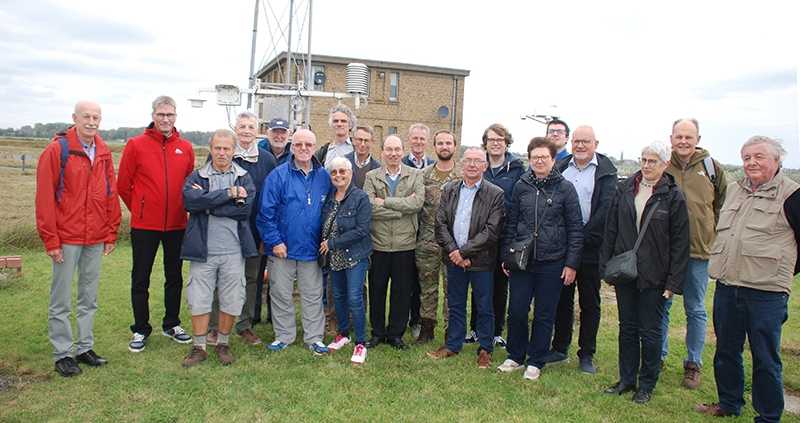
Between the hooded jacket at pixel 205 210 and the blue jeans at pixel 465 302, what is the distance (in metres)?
1.92

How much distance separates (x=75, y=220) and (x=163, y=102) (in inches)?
51.8

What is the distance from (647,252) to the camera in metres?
3.63

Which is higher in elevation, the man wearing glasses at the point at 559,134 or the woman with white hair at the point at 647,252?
the man wearing glasses at the point at 559,134

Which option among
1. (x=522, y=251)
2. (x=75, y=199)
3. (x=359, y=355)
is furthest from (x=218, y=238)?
(x=522, y=251)

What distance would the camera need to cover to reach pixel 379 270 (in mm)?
4758

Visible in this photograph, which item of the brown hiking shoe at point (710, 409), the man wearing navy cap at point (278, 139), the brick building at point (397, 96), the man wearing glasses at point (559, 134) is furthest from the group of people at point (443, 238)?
the brick building at point (397, 96)

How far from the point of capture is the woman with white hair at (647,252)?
3582mm

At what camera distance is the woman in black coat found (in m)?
4.02

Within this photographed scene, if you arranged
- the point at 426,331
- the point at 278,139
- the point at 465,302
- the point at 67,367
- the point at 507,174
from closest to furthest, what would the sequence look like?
the point at 67,367 → the point at 465,302 → the point at 507,174 → the point at 426,331 → the point at 278,139

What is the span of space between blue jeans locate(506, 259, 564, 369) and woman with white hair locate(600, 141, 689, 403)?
435 mm

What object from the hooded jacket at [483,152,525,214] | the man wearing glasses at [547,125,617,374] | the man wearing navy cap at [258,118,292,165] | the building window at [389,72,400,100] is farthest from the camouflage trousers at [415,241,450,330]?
the building window at [389,72,400,100]

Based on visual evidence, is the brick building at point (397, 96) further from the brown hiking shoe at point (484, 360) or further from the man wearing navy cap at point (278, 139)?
the brown hiking shoe at point (484, 360)

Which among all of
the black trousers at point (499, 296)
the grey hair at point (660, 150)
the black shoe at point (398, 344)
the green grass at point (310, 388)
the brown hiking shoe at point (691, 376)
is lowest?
the green grass at point (310, 388)

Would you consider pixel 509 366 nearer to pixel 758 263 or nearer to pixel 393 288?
pixel 393 288
